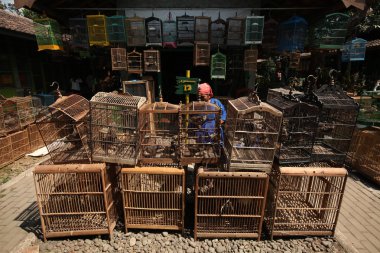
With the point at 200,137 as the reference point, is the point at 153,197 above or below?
below

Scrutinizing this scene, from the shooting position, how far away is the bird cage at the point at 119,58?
303 inches

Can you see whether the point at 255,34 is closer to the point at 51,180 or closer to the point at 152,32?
the point at 152,32

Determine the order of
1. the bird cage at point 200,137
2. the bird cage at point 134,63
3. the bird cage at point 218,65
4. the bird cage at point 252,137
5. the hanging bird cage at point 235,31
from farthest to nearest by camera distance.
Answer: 1. the bird cage at point 134,63
2. the bird cage at point 218,65
3. the hanging bird cage at point 235,31
4. the bird cage at point 200,137
5. the bird cage at point 252,137

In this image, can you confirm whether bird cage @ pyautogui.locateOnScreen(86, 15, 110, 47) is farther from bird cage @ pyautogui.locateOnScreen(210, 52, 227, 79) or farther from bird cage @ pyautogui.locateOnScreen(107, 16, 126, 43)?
bird cage @ pyautogui.locateOnScreen(210, 52, 227, 79)

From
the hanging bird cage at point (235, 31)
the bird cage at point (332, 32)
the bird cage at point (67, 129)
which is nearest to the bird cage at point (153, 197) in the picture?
the bird cage at point (67, 129)

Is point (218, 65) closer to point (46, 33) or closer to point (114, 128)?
point (114, 128)

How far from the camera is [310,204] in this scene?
4.70 meters

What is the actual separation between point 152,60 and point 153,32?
94 centimetres

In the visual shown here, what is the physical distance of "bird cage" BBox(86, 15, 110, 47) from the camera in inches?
283

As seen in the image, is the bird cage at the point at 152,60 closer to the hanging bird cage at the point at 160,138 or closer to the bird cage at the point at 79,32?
the bird cage at the point at 79,32

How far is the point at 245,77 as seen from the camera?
950 centimetres

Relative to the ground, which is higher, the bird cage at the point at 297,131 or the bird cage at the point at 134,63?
the bird cage at the point at 134,63

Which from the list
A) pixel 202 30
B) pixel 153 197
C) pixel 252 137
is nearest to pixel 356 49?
pixel 202 30

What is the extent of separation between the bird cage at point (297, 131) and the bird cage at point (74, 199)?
3.29 m
